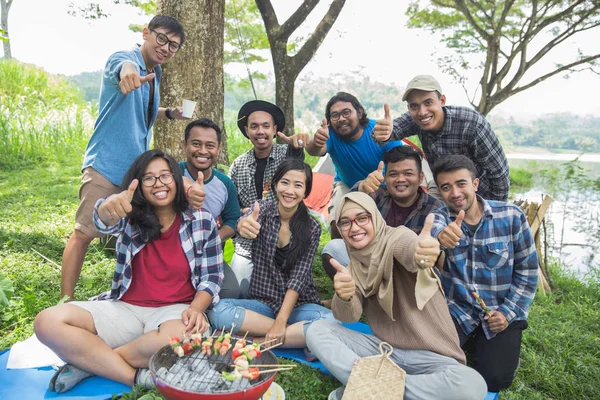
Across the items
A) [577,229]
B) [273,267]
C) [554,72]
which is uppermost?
[554,72]

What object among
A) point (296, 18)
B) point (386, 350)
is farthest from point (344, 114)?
point (296, 18)

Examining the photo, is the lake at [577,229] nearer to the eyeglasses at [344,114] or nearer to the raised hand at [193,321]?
the eyeglasses at [344,114]

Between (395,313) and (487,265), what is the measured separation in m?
0.77

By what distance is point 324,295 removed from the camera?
4410 mm

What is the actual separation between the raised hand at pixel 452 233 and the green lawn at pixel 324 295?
1.05 m

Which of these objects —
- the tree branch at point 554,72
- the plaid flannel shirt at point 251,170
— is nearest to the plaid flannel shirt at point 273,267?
the plaid flannel shirt at point 251,170

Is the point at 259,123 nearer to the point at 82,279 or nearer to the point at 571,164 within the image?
the point at 82,279

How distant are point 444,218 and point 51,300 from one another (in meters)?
3.14

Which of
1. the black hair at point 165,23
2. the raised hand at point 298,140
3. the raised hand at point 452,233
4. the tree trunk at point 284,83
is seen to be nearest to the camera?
the raised hand at point 452,233

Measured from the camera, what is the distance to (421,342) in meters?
2.66

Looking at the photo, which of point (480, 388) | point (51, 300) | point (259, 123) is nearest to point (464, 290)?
point (480, 388)

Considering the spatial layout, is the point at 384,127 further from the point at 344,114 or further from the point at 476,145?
the point at 476,145

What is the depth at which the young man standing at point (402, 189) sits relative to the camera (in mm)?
3451

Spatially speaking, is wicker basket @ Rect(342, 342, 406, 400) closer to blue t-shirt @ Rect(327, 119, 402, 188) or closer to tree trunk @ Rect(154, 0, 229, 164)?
blue t-shirt @ Rect(327, 119, 402, 188)
